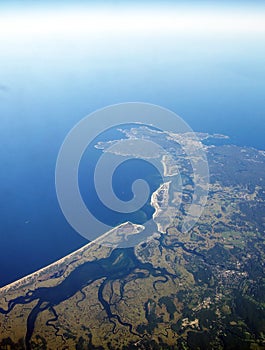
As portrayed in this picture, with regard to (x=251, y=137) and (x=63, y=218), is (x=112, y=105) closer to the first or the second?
(x=251, y=137)

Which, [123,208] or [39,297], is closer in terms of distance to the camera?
[39,297]

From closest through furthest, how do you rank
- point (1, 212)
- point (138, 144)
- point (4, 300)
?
point (4, 300)
point (1, 212)
point (138, 144)

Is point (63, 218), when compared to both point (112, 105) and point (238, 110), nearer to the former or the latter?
point (112, 105)

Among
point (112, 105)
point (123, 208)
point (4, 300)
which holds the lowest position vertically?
point (4, 300)

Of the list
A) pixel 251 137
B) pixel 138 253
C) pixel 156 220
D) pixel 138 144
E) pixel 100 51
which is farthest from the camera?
pixel 100 51

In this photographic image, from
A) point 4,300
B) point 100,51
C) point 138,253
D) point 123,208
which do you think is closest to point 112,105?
point 123,208

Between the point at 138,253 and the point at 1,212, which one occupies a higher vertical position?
the point at 1,212
